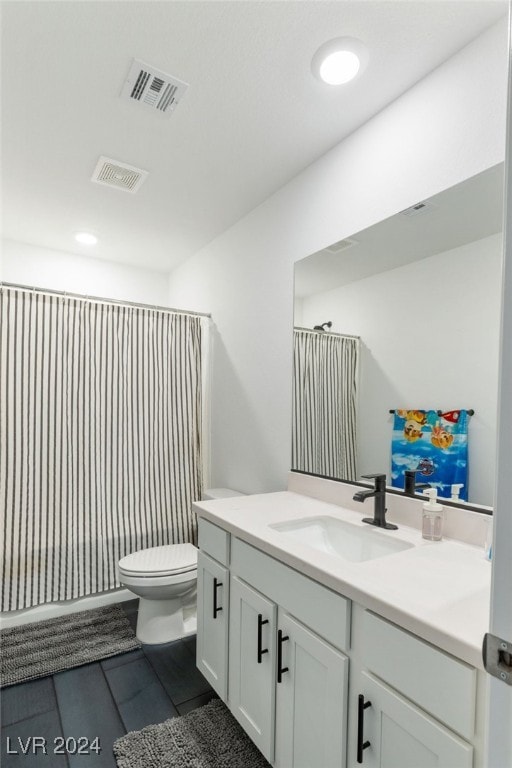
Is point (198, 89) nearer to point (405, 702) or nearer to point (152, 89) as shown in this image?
point (152, 89)

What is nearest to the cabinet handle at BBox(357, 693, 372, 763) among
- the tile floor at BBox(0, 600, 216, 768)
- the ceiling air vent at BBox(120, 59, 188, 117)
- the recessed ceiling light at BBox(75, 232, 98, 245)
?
the tile floor at BBox(0, 600, 216, 768)

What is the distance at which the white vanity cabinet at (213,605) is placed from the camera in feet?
5.31

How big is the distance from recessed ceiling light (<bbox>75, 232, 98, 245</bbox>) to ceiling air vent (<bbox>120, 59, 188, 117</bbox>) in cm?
145

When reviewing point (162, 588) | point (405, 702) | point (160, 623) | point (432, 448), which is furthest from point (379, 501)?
point (160, 623)

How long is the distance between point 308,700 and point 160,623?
4.32 feet

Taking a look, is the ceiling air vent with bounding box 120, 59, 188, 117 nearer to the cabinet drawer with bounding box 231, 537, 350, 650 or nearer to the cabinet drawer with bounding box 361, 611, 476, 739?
the cabinet drawer with bounding box 231, 537, 350, 650

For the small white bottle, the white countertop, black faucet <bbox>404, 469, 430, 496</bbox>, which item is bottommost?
the white countertop

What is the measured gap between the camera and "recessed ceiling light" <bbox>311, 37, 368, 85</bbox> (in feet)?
4.56

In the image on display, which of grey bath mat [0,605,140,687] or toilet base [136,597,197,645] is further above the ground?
toilet base [136,597,197,645]

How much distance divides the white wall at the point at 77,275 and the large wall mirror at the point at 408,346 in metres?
1.97

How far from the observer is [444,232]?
1475 mm

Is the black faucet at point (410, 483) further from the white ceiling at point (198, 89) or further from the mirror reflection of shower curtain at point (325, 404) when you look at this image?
the white ceiling at point (198, 89)

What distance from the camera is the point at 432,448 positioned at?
1.50m

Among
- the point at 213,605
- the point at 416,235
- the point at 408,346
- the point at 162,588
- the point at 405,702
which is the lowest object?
the point at 162,588
